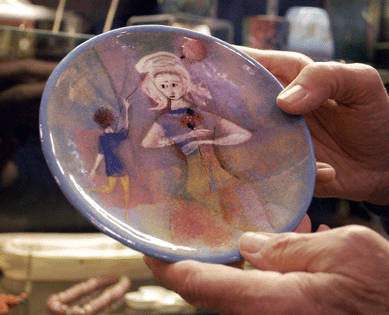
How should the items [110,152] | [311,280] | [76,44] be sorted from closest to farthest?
[311,280], [110,152], [76,44]

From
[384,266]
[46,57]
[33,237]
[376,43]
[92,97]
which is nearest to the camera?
[384,266]

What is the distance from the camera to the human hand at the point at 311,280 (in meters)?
0.35

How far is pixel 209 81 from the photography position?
552 millimetres

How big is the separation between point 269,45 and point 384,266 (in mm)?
615

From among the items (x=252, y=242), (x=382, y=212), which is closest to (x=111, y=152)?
(x=252, y=242)

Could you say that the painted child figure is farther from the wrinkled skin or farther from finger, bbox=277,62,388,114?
finger, bbox=277,62,388,114

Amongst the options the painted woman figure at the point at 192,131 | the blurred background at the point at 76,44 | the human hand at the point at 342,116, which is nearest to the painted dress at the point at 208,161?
the painted woman figure at the point at 192,131

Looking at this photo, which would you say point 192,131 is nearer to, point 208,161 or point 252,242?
point 208,161

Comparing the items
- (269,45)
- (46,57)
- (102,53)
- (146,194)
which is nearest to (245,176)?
(146,194)

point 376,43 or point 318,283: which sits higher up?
point 376,43

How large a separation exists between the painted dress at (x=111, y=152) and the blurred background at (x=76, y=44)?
1.28 feet

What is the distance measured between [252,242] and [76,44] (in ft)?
2.04

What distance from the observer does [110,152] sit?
475 mm

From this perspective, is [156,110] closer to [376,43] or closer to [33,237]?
[33,237]
